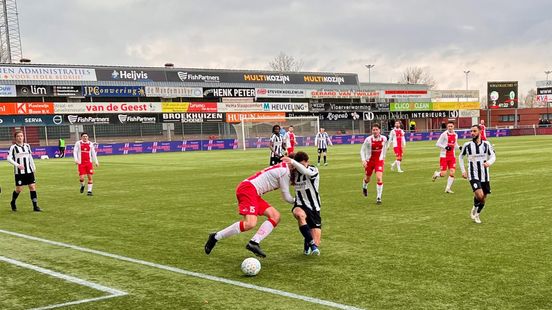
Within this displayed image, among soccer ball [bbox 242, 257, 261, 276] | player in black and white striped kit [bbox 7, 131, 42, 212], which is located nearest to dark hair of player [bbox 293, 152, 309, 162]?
soccer ball [bbox 242, 257, 261, 276]

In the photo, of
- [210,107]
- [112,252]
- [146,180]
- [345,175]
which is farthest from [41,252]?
[210,107]

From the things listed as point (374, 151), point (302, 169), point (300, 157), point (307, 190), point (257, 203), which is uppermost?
point (300, 157)

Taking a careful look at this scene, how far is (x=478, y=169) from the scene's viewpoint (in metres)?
10.1

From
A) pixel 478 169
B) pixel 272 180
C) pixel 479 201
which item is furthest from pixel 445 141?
pixel 272 180

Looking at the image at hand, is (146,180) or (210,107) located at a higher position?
(210,107)

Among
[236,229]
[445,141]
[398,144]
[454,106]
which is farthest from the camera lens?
[454,106]

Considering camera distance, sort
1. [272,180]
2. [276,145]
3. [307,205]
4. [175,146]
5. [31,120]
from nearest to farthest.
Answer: [272,180] → [307,205] → [276,145] → [31,120] → [175,146]

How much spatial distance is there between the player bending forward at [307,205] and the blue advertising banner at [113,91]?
53547 mm

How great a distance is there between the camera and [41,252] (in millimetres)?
8359

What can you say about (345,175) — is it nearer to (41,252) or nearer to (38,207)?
(38,207)

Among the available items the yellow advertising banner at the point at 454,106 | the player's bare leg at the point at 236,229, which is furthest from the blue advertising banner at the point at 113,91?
the player's bare leg at the point at 236,229

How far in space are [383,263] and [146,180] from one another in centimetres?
1562

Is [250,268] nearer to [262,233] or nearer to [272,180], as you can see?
[262,233]

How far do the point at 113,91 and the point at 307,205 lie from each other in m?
54.3
